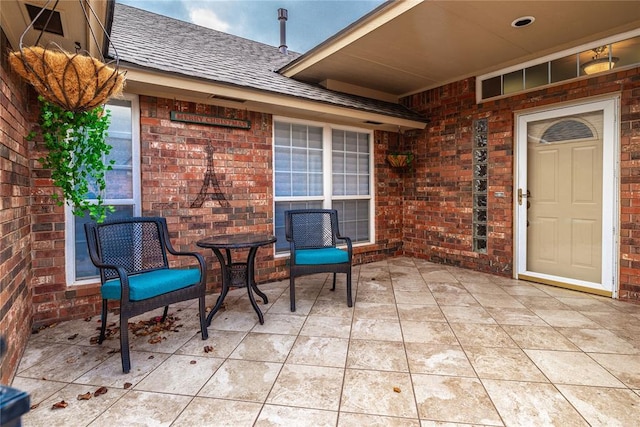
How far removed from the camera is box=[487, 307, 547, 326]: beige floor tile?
2.94m

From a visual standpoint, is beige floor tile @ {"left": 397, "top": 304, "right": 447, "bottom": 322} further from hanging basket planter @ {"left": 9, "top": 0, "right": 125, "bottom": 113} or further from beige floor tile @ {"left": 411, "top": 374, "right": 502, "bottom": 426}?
hanging basket planter @ {"left": 9, "top": 0, "right": 125, "bottom": 113}

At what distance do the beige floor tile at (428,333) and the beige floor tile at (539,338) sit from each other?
0.49 meters

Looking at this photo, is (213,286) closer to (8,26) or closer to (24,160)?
(24,160)

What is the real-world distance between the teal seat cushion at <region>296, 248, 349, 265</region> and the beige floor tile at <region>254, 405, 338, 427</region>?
5.34 feet

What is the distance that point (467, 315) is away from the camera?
3.12 m

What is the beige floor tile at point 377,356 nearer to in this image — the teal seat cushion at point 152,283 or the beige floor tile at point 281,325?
the beige floor tile at point 281,325

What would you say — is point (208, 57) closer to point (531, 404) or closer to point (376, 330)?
point (376, 330)

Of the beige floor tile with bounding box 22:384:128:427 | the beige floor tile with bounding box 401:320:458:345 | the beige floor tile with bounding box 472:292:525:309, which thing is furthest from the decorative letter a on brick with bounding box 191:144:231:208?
the beige floor tile with bounding box 472:292:525:309

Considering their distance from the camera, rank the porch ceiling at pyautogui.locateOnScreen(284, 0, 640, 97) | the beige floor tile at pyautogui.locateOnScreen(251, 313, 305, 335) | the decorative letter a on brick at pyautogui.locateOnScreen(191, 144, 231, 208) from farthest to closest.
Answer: the decorative letter a on brick at pyautogui.locateOnScreen(191, 144, 231, 208)
the porch ceiling at pyautogui.locateOnScreen(284, 0, 640, 97)
the beige floor tile at pyautogui.locateOnScreen(251, 313, 305, 335)

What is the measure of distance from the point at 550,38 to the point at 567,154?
1337 millimetres

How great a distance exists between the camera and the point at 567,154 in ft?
13.0

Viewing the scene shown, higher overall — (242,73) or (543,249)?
(242,73)

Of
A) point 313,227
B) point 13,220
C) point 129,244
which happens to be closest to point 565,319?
point 313,227

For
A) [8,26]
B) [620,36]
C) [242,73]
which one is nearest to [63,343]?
[8,26]
